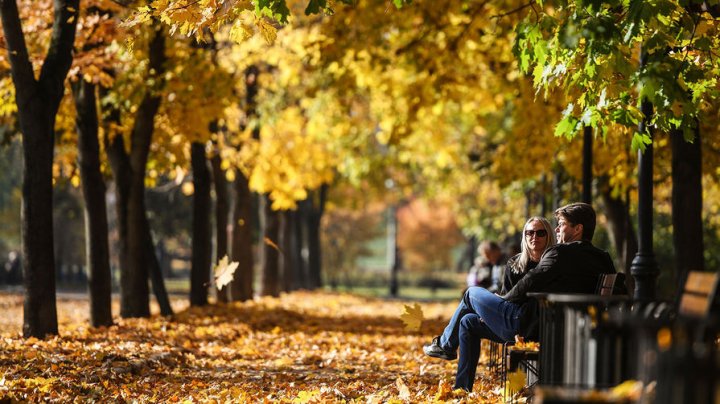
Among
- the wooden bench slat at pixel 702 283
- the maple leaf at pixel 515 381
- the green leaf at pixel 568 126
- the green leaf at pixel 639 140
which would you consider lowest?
the maple leaf at pixel 515 381

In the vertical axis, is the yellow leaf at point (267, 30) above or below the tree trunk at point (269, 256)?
above

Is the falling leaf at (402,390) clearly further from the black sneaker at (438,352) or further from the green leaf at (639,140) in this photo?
the green leaf at (639,140)

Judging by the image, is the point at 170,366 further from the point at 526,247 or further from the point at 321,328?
the point at 321,328

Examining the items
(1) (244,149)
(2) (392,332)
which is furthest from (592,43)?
(1) (244,149)

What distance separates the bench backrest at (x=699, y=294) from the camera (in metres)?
5.44

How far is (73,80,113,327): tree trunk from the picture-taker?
14375 mm

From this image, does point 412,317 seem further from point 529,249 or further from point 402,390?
point 529,249

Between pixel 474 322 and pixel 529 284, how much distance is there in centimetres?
72

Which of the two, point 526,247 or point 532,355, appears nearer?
point 532,355

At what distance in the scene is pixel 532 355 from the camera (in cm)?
791

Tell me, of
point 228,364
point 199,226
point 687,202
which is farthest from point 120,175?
point 687,202

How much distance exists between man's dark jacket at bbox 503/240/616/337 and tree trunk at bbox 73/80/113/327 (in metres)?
7.94

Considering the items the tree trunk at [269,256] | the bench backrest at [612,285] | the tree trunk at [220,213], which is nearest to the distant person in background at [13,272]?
the tree trunk at [269,256]

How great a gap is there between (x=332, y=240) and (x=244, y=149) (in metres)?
39.4
